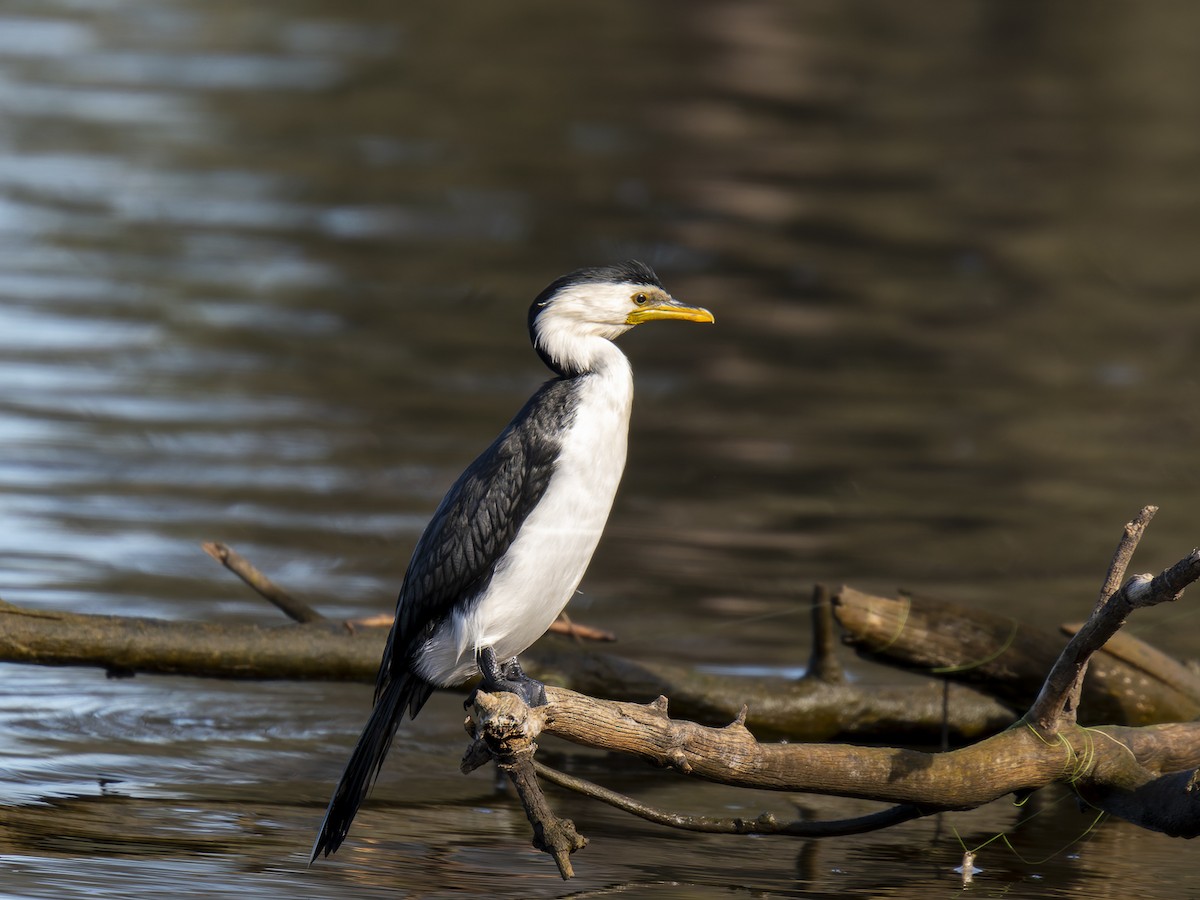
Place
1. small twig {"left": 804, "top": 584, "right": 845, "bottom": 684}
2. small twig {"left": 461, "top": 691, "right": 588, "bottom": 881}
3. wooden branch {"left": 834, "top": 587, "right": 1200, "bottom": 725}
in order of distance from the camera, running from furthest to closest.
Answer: small twig {"left": 804, "top": 584, "right": 845, "bottom": 684}, wooden branch {"left": 834, "top": 587, "right": 1200, "bottom": 725}, small twig {"left": 461, "top": 691, "right": 588, "bottom": 881}

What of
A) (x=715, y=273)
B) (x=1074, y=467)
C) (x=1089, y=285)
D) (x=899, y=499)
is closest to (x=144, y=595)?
(x=899, y=499)

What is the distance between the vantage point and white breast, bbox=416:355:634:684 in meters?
4.47

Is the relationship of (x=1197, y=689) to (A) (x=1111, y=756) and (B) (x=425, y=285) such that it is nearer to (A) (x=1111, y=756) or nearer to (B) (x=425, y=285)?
(A) (x=1111, y=756)

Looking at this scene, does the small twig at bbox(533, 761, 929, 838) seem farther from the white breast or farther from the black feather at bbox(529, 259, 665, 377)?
the black feather at bbox(529, 259, 665, 377)

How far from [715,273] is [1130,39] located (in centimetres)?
1365

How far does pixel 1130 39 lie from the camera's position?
24.8m

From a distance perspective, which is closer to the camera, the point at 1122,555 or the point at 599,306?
the point at 1122,555

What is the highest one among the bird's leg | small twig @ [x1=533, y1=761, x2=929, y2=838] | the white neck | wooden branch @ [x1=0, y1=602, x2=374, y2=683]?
the white neck

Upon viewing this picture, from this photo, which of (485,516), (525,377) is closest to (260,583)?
(485,516)

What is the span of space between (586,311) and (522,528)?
1.97 feet

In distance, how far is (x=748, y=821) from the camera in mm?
4648

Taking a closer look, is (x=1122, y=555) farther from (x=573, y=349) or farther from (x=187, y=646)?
(x=187, y=646)

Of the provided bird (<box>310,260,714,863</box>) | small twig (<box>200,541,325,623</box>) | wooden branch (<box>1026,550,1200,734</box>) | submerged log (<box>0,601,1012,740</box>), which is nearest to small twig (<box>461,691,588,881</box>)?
Result: bird (<box>310,260,714,863</box>)

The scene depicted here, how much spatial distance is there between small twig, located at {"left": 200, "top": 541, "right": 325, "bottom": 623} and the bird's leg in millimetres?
1174
